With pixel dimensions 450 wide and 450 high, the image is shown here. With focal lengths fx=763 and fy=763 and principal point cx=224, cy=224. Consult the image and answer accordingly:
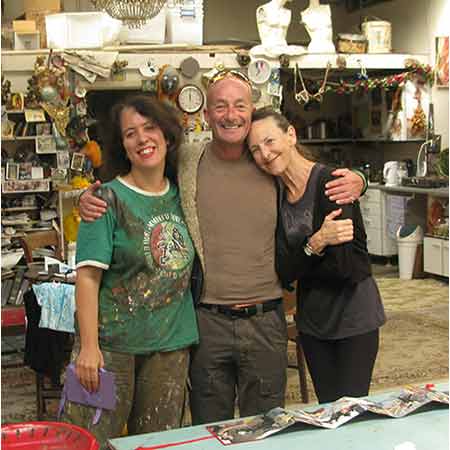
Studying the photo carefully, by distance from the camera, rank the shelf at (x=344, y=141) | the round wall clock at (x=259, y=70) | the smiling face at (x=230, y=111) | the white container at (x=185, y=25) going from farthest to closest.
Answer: the shelf at (x=344, y=141) → the round wall clock at (x=259, y=70) → the white container at (x=185, y=25) → the smiling face at (x=230, y=111)

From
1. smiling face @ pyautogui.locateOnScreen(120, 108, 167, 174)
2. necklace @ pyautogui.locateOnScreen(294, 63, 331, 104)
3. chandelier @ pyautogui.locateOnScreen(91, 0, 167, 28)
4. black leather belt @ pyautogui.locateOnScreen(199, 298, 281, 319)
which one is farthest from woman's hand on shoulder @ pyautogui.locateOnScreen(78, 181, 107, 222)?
necklace @ pyautogui.locateOnScreen(294, 63, 331, 104)

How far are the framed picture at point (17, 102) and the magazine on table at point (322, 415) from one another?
5738 mm

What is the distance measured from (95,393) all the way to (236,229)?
661 millimetres

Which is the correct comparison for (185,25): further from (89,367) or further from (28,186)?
(89,367)

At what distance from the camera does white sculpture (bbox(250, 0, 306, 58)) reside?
316 inches

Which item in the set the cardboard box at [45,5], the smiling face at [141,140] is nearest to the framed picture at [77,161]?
the cardboard box at [45,5]

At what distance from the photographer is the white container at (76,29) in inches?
292

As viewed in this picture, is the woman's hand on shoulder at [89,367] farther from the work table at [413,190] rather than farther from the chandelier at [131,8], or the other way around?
the work table at [413,190]

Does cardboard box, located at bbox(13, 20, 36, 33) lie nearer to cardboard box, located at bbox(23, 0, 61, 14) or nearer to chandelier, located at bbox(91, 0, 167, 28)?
cardboard box, located at bbox(23, 0, 61, 14)

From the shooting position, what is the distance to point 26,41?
752 centimetres

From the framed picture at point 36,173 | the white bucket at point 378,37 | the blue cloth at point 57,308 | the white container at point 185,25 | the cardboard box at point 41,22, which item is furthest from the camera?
the white bucket at point 378,37

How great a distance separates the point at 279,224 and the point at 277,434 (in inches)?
28.6

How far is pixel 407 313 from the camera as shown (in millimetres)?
7043

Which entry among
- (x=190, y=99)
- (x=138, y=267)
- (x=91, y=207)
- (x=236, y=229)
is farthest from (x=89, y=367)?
(x=190, y=99)
